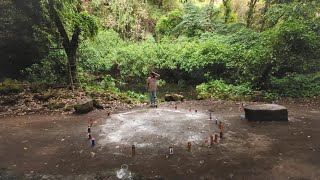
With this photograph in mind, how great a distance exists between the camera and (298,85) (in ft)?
59.8

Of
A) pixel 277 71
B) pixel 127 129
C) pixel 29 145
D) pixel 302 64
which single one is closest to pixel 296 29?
pixel 302 64

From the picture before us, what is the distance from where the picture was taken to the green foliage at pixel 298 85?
17.6m

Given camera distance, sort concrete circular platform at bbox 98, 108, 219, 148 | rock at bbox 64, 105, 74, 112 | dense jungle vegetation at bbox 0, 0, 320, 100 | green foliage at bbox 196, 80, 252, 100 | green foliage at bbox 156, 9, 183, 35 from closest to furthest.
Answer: concrete circular platform at bbox 98, 108, 219, 148 < rock at bbox 64, 105, 74, 112 < dense jungle vegetation at bbox 0, 0, 320, 100 < green foliage at bbox 196, 80, 252, 100 < green foliage at bbox 156, 9, 183, 35

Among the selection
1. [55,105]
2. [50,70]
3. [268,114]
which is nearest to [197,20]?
[50,70]

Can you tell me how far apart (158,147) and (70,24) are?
11.1 m

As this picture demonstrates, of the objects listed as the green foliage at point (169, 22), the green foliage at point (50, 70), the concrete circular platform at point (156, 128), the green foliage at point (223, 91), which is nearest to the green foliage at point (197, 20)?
the green foliage at point (169, 22)

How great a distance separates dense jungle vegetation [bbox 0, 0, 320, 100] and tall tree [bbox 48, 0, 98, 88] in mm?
53

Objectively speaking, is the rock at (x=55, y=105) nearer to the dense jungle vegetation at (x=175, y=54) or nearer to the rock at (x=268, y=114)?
the dense jungle vegetation at (x=175, y=54)

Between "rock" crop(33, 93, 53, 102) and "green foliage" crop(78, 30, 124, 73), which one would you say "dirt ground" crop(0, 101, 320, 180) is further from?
"green foliage" crop(78, 30, 124, 73)

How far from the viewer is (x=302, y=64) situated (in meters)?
17.5

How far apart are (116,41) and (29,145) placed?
21.2m

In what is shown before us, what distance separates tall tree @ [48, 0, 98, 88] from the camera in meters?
17.0

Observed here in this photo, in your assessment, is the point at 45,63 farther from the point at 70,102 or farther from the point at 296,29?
the point at 296,29

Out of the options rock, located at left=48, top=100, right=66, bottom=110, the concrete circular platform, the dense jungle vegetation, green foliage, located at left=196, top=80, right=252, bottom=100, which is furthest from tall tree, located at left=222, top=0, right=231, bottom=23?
rock, located at left=48, top=100, right=66, bottom=110
